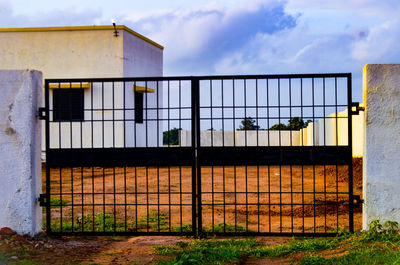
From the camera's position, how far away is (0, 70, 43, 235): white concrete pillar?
6.40 metres

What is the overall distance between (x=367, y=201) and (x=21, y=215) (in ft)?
15.9

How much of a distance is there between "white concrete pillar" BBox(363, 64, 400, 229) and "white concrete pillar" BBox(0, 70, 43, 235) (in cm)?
468

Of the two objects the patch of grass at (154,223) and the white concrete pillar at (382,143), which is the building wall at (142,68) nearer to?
the patch of grass at (154,223)

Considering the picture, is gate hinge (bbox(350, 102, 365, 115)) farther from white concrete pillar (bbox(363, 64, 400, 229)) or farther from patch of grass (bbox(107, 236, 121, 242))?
patch of grass (bbox(107, 236, 121, 242))

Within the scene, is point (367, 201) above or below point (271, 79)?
below

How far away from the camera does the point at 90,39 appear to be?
1980 centimetres

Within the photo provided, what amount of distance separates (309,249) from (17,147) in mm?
4262

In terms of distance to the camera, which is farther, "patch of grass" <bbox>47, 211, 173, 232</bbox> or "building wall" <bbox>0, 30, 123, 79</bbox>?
"building wall" <bbox>0, 30, 123, 79</bbox>

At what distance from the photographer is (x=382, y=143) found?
6.16 metres

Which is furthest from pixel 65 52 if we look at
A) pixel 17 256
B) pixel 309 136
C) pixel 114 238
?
pixel 17 256

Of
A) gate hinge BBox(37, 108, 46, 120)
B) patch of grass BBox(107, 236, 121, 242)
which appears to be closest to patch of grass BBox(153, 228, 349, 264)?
patch of grass BBox(107, 236, 121, 242)

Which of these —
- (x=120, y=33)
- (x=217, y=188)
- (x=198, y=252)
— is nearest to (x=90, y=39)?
(x=120, y=33)

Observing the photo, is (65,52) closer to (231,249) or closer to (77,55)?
(77,55)

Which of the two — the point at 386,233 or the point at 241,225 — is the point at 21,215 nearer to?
the point at 241,225
